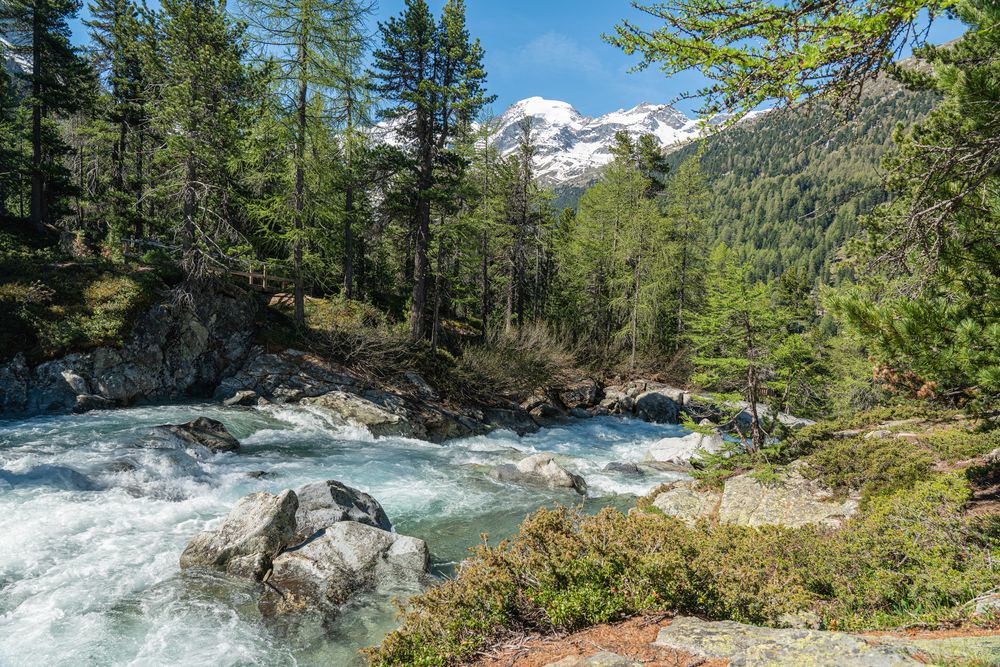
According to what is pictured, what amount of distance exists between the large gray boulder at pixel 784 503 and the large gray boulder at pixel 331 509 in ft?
19.4

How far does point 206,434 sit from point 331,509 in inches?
240

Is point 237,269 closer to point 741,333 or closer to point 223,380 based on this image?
point 223,380

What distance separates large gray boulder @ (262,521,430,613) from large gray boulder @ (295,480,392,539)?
1.46ft

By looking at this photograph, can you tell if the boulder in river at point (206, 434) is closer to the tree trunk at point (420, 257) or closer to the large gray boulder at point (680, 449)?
the tree trunk at point (420, 257)

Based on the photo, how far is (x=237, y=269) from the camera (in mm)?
22641

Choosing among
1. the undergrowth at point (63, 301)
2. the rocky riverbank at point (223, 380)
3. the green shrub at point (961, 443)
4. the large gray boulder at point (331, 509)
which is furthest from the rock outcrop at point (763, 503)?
the undergrowth at point (63, 301)

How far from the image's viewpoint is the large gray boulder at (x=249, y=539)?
6.93 m

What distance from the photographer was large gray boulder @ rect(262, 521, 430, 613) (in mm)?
6453

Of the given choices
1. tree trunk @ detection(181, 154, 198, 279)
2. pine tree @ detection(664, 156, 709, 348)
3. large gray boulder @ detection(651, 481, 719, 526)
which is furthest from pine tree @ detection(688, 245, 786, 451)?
pine tree @ detection(664, 156, 709, 348)

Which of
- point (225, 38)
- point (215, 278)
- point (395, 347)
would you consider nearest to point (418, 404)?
point (395, 347)

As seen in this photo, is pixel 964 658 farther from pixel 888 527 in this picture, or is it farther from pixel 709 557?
pixel 888 527

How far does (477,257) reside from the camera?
88.2ft

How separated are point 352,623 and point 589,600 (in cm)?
331

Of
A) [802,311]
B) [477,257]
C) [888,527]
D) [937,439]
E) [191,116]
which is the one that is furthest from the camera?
[477,257]
